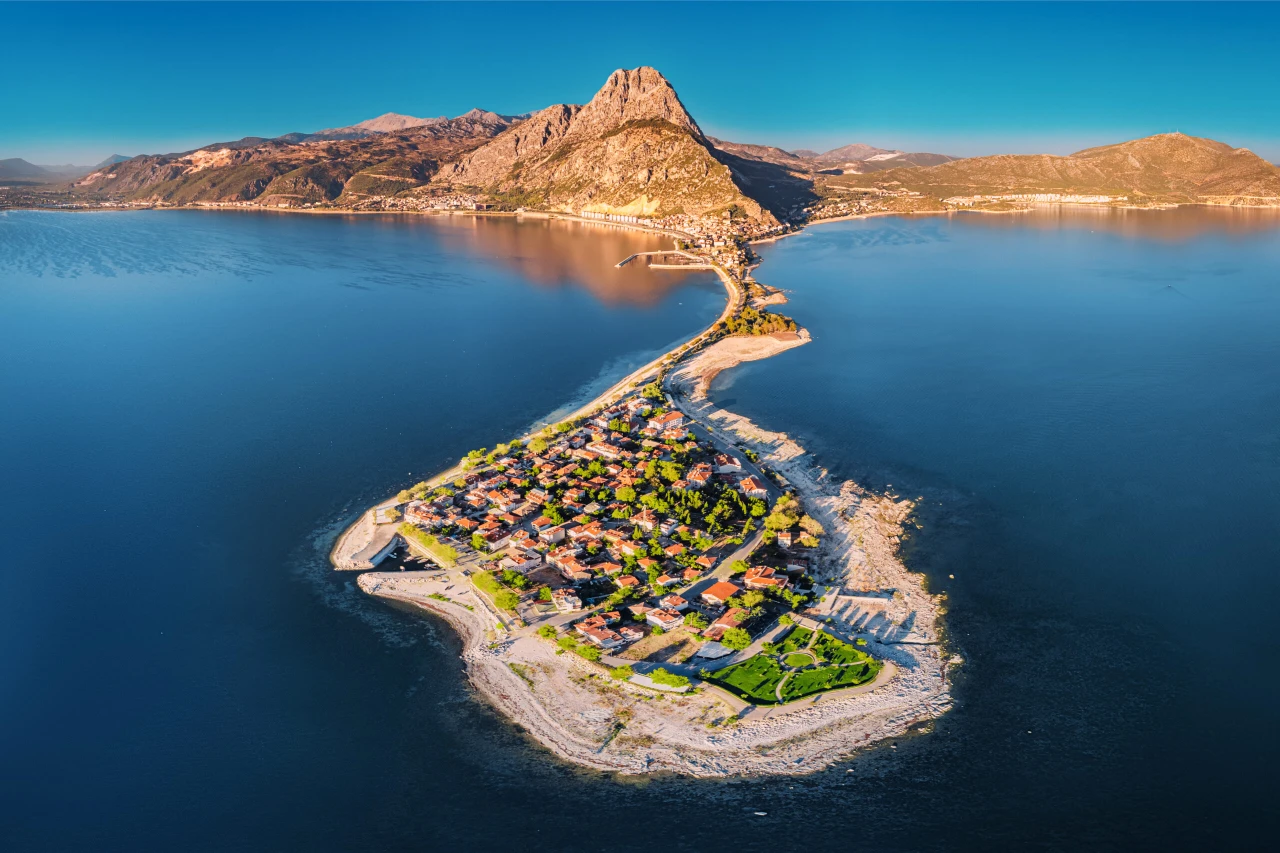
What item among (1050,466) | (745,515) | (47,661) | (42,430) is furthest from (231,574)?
(1050,466)

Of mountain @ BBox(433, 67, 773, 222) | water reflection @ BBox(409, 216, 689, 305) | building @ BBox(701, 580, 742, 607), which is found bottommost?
building @ BBox(701, 580, 742, 607)

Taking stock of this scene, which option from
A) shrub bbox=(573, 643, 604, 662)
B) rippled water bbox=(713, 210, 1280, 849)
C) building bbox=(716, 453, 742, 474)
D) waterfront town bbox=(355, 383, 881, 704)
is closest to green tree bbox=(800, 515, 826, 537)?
waterfront town bbox=(355, 383, 881, 704)

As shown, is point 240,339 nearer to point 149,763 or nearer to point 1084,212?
point 149,763

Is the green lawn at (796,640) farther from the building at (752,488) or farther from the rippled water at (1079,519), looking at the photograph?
the building at (752,488)

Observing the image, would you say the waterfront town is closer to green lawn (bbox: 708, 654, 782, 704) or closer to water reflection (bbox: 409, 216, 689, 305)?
green lawn (bbox: 708, 654, 782, 704)

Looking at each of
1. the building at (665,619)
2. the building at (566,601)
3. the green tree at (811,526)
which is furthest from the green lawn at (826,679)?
the green tree at (811,526)

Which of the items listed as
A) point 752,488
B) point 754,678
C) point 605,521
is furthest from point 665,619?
point 752,488
